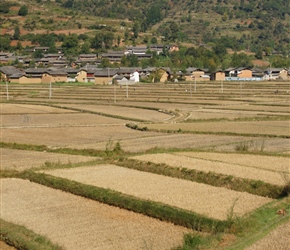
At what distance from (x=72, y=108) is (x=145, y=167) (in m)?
23.7

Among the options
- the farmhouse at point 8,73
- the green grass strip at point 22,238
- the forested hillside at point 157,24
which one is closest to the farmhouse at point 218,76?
the forested hillside at point 157,24

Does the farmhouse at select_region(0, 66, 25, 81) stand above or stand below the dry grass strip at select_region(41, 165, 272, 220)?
below

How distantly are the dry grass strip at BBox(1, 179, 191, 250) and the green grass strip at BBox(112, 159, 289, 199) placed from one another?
2434 millimetres

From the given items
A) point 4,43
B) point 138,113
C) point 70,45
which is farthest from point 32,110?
point 4,43

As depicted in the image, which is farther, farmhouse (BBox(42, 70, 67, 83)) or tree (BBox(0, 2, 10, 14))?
tree (BBox(0, 2, 10, 14))

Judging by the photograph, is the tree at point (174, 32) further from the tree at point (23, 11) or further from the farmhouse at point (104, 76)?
the farmhouse at point (104, 76)

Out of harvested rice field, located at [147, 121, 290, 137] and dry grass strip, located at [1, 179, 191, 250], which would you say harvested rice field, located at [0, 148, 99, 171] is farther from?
harvested rice field, located at [147, 121, 290, 137]

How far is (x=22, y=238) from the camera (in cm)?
898

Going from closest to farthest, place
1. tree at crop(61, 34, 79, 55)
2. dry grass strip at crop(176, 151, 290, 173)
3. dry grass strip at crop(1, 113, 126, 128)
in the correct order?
dry grass strip at crop(176, 151, 290, 173)
dry grass strip at crop(1, 113, 126, 128)
tree at crop(61, 34, 79, 55)

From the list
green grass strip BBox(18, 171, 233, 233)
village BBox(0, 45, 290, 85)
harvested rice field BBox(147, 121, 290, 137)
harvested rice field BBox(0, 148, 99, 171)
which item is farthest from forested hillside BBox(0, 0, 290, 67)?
green grass strip BBox(18, 171, 233, 233)

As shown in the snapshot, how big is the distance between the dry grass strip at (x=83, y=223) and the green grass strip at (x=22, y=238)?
0.52 ft

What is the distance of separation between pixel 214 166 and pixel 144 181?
6.68 feet

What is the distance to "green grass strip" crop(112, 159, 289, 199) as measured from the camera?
36.1 feet

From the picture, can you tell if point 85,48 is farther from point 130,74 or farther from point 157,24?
point 157,24
